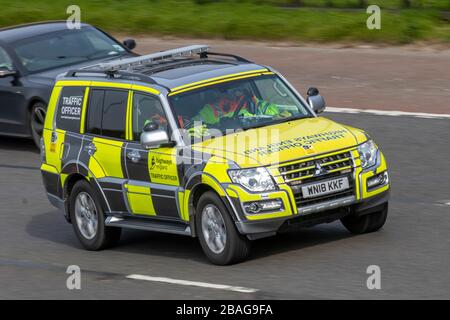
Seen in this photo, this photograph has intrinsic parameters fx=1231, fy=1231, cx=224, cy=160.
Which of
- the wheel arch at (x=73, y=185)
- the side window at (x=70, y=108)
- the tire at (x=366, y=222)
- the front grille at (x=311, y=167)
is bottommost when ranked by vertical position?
the tire at (x=366, y=222)

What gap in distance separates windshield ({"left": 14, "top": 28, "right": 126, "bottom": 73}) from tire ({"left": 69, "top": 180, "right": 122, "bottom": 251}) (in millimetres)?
5458

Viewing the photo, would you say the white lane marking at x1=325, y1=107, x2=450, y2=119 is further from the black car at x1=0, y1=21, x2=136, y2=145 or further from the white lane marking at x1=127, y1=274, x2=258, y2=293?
the white lane marking at x1=127, y1=274, x2=258, y2=293

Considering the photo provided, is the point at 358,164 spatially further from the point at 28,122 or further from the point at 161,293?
the point at 28,122

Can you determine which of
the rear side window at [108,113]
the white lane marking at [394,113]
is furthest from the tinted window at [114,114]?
the white lane marking at [394,113]

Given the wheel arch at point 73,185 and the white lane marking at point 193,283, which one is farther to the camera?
the wheel arch at point 73,185

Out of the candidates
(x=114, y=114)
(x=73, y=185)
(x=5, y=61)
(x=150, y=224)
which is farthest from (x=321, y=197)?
(x=5, y=61)

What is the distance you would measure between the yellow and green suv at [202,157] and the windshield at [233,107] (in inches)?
0.5

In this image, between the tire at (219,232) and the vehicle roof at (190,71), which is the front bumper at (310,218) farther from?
the vehicle roof at (190,71)

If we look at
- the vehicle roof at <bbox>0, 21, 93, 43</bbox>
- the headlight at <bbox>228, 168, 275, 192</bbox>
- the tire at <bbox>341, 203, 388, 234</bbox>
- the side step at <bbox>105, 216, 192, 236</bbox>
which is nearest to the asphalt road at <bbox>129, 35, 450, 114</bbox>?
the vehicle roof at <bbox>0, 21, 93, 43</bbox>

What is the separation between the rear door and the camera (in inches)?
429

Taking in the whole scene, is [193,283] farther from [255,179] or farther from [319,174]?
[319,174]

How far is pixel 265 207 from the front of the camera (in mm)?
10273

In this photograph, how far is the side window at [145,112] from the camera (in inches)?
442

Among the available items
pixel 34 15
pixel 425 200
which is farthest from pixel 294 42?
pixel 425 200
